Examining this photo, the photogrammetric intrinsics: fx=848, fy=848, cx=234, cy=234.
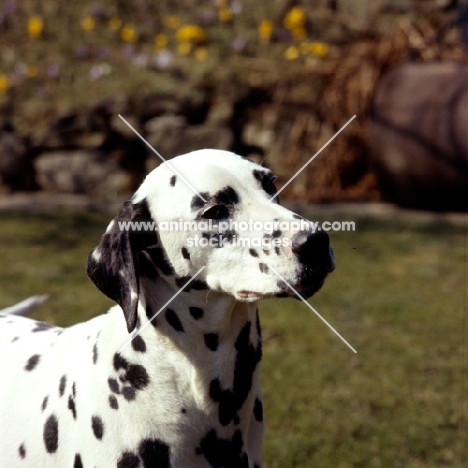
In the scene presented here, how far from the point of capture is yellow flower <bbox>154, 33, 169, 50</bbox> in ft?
36.1

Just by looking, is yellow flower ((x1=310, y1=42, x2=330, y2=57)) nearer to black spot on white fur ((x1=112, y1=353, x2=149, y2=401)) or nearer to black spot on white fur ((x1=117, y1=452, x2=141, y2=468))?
black spot on white fur ((x1=112, y1=353, x2=149, y2=401))

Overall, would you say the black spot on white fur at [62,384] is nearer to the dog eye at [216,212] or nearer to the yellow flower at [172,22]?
the dog eye at [216,212]

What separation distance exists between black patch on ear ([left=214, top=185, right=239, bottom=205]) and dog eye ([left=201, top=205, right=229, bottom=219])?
21 mm

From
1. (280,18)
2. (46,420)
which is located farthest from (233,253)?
(280,18)

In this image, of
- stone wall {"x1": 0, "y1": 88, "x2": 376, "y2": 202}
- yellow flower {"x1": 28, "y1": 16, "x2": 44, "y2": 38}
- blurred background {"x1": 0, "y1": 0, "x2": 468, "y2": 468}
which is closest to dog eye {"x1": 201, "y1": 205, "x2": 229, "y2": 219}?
blurred background {"x1": 0, "y1": 0, "x2": 468, "y2": 468}

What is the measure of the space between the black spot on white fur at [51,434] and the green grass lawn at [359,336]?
1.60m

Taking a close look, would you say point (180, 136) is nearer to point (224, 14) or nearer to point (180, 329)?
point (224, 14)

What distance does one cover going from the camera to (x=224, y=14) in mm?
11344

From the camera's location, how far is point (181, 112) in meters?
Result: 10.4

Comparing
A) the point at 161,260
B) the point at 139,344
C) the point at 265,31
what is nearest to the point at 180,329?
the point at 139,344

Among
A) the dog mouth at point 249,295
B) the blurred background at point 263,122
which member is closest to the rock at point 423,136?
the blurred background at point 263,122

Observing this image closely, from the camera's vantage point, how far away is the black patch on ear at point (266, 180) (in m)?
3.15

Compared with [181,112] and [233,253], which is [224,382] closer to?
[233,253]

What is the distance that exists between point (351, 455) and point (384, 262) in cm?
374
